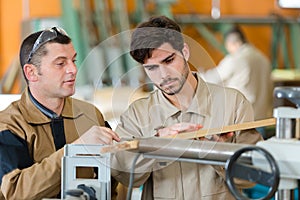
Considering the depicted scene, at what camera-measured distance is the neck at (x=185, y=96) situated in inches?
51.8

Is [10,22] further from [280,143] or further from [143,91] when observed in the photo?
[280,143]

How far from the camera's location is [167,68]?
1.26 metres

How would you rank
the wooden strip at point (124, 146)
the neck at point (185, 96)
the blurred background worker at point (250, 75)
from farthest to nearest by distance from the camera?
the blurred background worker at point (250, 75)
the neck at point (185, 96)
the wooden strip at point (124, 146)

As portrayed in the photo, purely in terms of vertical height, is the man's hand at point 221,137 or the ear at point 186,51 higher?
the ear at point 186,51

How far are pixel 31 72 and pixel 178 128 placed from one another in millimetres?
429

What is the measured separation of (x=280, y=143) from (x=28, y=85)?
695 millimetres

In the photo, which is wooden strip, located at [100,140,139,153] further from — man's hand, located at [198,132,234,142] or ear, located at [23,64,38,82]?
ear, located at [23,64,38,82]

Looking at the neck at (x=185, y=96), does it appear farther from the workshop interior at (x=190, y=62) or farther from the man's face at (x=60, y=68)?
the man's face at (x=60, y=68)

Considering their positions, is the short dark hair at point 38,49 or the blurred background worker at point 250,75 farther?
the blurred background worker at point 250,75

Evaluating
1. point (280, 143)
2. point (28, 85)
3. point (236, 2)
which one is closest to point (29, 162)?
point (28, 85)

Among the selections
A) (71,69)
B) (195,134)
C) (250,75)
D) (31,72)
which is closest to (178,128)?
(195,134)

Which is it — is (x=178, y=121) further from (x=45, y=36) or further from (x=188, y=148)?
(x=45, y=36)

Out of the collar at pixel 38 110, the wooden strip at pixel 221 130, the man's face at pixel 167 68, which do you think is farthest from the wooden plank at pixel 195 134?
the collar at pixel 38 110

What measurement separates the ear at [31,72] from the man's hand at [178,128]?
378 millimetres
